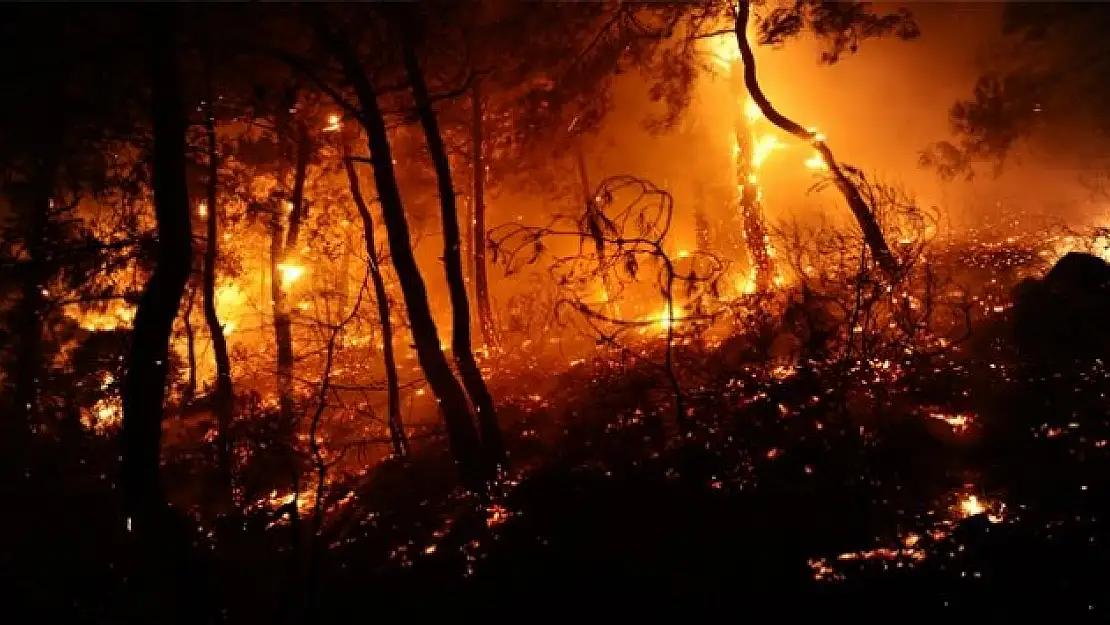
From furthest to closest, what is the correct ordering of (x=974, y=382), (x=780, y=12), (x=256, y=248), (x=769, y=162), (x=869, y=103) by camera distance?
(x=769, y=162), (x=869, y=103), (x=256, y=248), (x=780, y=12), (x=974, y=382)

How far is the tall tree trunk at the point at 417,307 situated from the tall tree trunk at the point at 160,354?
2.38 meters

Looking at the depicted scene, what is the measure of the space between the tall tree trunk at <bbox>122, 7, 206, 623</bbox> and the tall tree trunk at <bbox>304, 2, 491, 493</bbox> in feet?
7.81

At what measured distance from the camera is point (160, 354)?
707 centimetres

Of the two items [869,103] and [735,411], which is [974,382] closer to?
[735,411]

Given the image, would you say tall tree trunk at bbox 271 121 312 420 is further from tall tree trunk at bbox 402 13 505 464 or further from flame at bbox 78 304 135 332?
tall tree trunk at bbox 402 13 505 464

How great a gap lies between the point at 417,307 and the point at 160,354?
3254 millimetres

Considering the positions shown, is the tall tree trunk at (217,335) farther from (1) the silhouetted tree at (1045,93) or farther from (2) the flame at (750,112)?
(1) the silhouetted tree at (1045,93)

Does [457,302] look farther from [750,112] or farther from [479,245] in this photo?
[750,112]

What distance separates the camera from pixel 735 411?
905 centimetres

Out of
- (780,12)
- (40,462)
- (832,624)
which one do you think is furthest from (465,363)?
(780,12)

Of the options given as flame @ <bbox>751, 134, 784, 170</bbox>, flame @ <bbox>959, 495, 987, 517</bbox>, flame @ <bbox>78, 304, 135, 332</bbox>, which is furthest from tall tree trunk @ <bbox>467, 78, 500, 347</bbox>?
flame @ <bbox>959, 495, 987, 517</bbox>

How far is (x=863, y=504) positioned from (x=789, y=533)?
2.80 ft

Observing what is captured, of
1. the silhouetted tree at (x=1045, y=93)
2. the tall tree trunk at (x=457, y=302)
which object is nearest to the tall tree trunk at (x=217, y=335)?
the tall tree trunk at (x=457, y=302)

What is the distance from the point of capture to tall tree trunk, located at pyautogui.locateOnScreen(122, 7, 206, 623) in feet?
22.3
